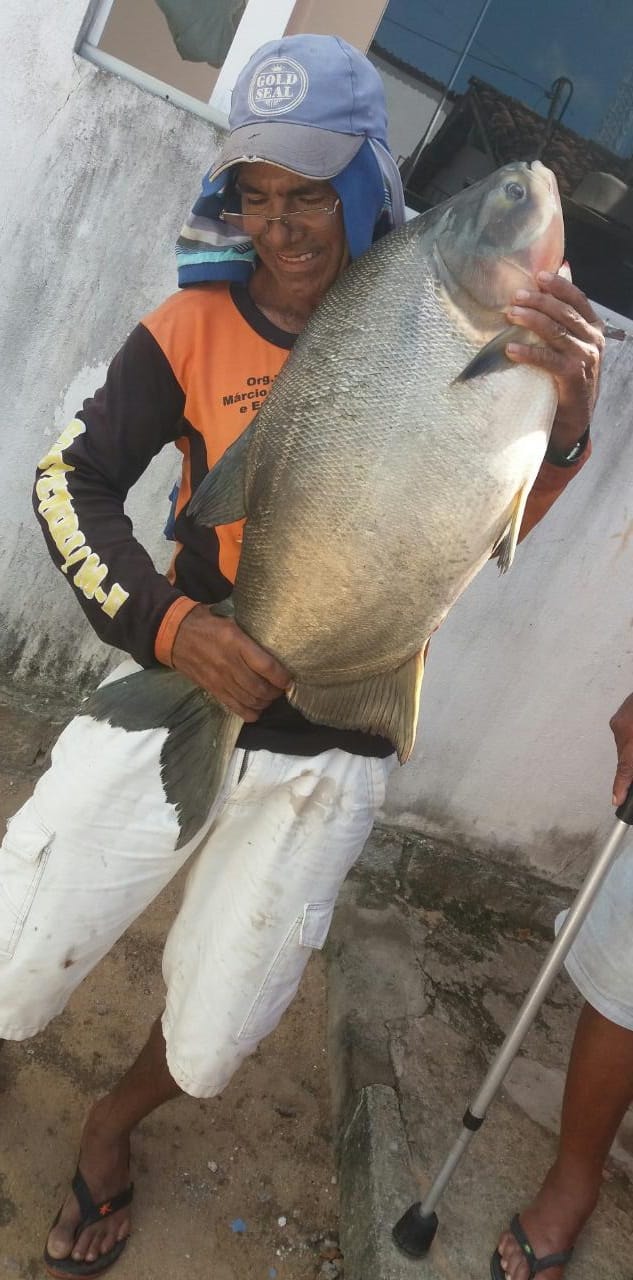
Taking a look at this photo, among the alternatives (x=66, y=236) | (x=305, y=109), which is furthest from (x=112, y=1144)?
(x=66, y=236)

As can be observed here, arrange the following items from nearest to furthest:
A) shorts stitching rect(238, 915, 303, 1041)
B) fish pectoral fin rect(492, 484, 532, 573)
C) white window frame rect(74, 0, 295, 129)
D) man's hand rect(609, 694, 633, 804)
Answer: fish pectoral fin rect(492, 484, 532, 573), shorts stitching rect(238, 915, 303, 1041), man's hand rect(609, 694, 633, 804), white window frame rect(74, 0, 295, 129)

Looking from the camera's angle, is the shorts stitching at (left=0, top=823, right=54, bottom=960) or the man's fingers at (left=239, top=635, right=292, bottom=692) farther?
the shorts stitching at (left=0, top=823, right=54, bottom=960)

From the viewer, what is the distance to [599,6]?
3449 millimetres

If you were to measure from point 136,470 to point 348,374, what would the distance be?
1.79 feet

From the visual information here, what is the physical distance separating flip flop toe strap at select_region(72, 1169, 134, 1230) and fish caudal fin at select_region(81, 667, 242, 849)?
96cm

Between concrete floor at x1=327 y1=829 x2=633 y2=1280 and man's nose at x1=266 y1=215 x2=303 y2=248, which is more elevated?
man's nose at x1=266 y1=215 x2=303 y2=248

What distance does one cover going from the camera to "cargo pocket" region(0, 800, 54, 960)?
1975 millimetres

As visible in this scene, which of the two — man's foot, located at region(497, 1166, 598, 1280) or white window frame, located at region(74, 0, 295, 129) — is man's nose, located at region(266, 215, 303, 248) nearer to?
white window frame, located at region(74, 0, 295, 129)

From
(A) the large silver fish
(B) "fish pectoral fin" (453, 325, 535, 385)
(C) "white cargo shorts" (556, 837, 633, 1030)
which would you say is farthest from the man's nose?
(C) "white cargo shorts" (556, 837, 633, 1030)

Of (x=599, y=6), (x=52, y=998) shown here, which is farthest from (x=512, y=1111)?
(x=599, y=6)

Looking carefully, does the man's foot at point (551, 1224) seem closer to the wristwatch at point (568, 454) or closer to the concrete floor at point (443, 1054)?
the concrete floor at point (443, 1054)

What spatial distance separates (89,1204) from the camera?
2.29 m

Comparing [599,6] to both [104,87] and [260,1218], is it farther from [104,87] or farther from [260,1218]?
[260,1218]

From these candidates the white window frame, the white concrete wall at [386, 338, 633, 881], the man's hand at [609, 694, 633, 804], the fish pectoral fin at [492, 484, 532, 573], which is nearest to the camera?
the fish pectoral fin at [492, 484, 532, 573]
